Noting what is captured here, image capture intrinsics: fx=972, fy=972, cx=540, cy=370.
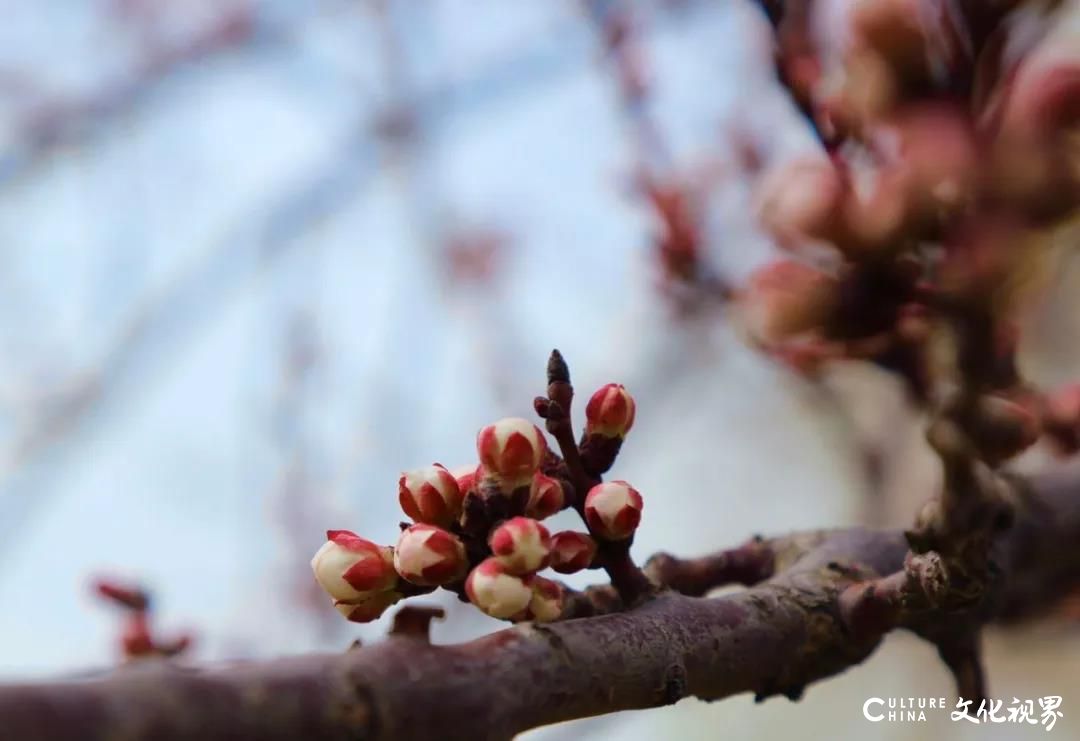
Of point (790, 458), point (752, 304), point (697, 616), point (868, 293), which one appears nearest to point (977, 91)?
point (868, 293)

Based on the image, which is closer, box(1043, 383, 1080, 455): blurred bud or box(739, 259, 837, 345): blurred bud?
box(739, 259, 837, 345): blurred bud

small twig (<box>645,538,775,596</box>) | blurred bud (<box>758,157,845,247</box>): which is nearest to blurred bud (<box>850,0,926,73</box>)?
blurred bud (<box>758,157,845,247</box>)

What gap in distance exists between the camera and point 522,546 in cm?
85

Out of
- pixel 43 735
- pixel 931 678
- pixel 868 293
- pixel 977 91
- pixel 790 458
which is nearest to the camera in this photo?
pixel 43 735

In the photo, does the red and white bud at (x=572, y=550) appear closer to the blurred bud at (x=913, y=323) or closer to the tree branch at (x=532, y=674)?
the tree branch at (x=532, y=674)

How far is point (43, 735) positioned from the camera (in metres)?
0.48

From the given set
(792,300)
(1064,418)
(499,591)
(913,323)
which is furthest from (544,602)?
(1064,418)

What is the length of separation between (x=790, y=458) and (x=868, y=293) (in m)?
7.23

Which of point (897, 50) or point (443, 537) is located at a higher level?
point (897, 50)

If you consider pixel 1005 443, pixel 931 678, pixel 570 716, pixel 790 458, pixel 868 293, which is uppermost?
pixel 790 458

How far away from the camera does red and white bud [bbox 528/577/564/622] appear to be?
0.85 metres

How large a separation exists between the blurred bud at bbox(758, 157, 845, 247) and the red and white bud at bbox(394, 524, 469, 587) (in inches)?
16.3

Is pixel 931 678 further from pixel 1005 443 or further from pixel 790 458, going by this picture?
pixel 1005 443

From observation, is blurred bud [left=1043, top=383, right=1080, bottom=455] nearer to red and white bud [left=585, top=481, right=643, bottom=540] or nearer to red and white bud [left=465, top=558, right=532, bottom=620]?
red and white bud [left=585, top=481, right=643, bottom=540]
